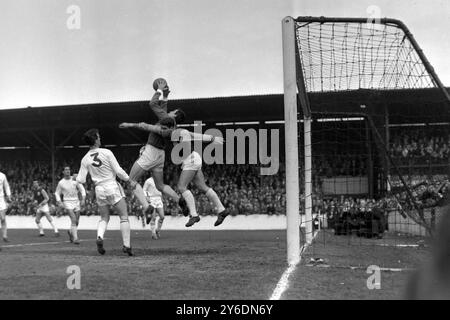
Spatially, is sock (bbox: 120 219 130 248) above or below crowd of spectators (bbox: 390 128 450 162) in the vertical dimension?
below

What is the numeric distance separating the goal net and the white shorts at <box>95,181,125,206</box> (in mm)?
3475

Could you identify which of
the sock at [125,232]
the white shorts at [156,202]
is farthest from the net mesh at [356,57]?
the white shorts at [156,202]

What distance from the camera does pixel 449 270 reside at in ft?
3.93

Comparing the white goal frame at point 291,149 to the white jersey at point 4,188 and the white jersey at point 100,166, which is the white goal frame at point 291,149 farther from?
the white jersey at point 4,188

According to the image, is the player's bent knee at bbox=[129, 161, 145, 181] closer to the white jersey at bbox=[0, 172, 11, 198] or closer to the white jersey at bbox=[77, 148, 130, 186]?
the white jersey at bbox=[77, 148, 130, 186]

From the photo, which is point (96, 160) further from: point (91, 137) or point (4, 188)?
point (4, 188)

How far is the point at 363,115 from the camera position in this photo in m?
12.2

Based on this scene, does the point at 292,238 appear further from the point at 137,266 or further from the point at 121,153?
the point at 121,153

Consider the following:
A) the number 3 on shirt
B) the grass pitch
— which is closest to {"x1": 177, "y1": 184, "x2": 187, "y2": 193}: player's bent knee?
the grass pitch

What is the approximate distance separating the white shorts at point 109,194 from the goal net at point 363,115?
3.48 meters

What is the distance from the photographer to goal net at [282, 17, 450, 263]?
8031mm

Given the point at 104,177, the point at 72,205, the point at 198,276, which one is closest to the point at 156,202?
the point at 72,205
